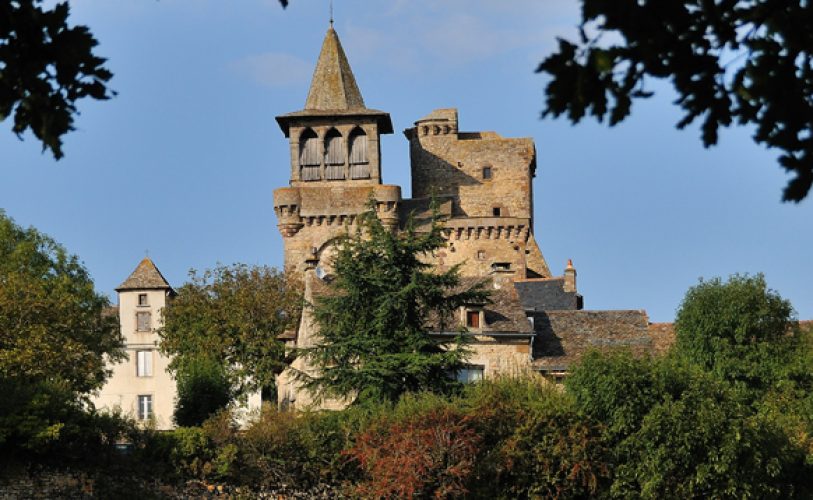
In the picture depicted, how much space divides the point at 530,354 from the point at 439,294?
6255 millimetres

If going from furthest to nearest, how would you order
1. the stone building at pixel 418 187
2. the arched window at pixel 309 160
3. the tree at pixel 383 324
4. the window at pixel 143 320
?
the arched window at pixel 309 160 < the stone building at pixel 418 187 < the window at pixel 143 320 < the tree at pixel 383 324

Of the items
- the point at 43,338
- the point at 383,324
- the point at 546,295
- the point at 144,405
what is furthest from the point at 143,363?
the point at 383,324

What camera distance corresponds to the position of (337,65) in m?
75.1

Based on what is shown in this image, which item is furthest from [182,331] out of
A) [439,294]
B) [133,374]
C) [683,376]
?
[683,376]

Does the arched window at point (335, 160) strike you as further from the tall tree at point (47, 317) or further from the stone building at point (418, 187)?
the tall tree at point (47, 317)

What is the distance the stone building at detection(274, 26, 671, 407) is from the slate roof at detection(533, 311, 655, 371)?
6.72 meters

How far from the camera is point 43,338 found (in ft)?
149

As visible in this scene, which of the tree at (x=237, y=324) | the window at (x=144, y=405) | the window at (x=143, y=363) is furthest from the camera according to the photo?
the window at (x=143, y=363)

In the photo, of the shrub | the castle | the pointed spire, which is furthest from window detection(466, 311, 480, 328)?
the pointed spire

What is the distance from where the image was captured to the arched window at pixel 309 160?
7219 cm

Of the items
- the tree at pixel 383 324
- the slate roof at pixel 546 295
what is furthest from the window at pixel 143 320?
the tree at pixel 383 324

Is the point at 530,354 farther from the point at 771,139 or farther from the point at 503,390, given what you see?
the point at 771,139

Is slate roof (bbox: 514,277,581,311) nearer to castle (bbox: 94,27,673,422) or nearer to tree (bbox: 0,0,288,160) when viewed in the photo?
castle (bbox: 94,27,673,422)

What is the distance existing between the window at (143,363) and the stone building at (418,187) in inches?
289
